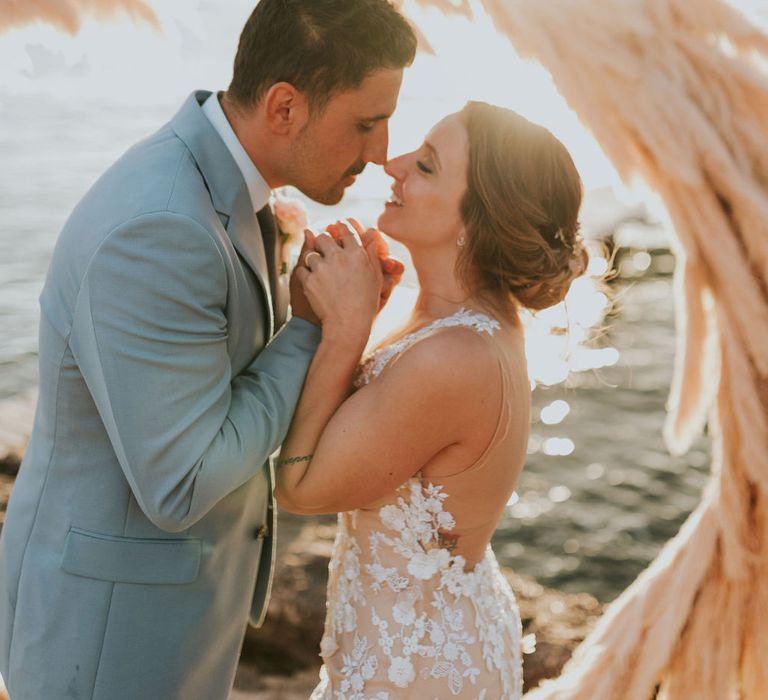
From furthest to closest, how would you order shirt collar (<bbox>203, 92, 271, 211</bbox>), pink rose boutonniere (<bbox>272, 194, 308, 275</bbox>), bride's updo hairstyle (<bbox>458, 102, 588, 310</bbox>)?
1. pink rose boutonniere (<bbox>272, 194, 308, 275</bbox>)
2. bride's updo hairstyle (<bbox>458, 102, 588, 310</bbox>)
3. shirt collar (<bbox>203, 92, 271, 211</bbox>)

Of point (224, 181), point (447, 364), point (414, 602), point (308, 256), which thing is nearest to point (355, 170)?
point (308, 256)

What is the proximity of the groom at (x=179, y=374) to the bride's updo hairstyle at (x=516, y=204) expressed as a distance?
23 cm

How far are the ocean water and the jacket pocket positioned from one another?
3.39 metres

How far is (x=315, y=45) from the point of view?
Answer: 203 centimetres

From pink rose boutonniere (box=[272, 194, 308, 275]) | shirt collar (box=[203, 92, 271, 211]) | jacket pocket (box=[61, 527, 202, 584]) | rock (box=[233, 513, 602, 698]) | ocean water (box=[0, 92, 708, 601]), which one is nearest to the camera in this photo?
jacket pocket (box=[61, 527, 202, 584])

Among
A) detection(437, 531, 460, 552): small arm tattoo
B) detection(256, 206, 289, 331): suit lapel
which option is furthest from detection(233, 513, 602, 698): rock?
detection(256, 206, 289, 331): suit lapel

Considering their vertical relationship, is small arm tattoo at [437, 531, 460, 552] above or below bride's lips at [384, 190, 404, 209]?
below

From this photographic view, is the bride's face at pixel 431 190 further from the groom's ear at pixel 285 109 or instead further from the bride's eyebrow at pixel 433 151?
the groom's ear at pixel 285 109

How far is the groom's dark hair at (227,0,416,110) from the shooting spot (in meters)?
2.04

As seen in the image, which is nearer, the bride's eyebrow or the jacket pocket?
the jacket pocket

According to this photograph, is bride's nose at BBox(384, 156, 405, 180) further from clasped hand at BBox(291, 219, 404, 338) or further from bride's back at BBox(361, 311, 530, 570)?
bride's back at BBox(361, 311, 530, 570)

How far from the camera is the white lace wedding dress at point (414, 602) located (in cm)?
217

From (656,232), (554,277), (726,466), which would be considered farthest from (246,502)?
(656,232)

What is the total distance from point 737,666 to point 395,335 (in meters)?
1.05
